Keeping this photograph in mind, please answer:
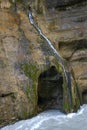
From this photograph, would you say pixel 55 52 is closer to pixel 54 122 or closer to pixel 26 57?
pixel 26 57

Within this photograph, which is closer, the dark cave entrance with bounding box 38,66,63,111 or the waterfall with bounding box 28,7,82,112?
the waterfall with bounding box 28,7,82,112

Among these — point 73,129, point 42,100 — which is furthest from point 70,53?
point 73,129

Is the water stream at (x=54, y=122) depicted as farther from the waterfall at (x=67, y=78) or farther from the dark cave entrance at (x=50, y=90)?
the dark cave entrance at (x=50, y=90)

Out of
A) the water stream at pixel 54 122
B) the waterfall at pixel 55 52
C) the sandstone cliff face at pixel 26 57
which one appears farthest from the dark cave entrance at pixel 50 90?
the water stream at pixel 54 122

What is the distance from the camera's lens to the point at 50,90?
475 inches

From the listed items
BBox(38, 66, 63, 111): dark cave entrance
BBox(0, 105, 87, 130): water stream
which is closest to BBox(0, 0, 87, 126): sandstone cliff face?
BBox(38, 66, 63, 111): dark cave entrance

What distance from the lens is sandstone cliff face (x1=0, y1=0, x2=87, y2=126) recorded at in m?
10.4

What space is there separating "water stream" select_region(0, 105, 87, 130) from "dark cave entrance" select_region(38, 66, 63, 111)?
76 cm

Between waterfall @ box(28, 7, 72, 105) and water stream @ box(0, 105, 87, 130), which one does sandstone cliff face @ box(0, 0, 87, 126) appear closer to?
waterfall @ box(28, 7, 72, 105)

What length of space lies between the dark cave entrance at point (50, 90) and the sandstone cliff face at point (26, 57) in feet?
0.12

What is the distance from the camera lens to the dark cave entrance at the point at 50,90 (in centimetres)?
1156

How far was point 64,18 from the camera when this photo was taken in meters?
12.9

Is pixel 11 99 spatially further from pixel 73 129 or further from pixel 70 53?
pixel 70 53

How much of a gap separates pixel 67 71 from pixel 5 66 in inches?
82.4
